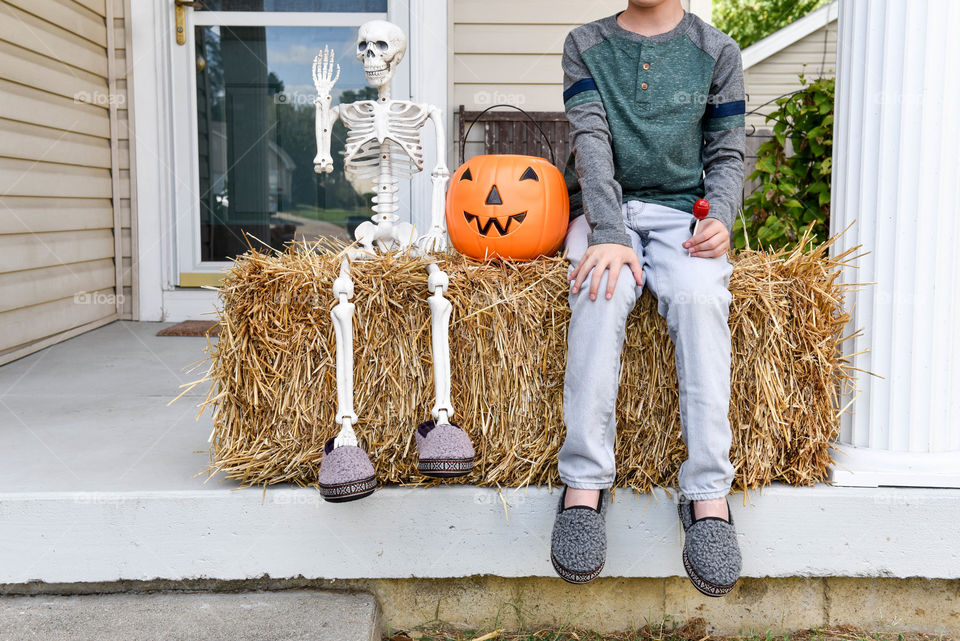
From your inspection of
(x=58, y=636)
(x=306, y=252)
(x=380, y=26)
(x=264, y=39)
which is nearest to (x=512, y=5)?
(x=264, y=39)

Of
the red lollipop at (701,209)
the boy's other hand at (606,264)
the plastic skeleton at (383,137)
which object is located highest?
the plastic skeleton at (383,137)

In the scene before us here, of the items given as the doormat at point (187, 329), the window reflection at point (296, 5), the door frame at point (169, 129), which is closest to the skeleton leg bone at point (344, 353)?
the doormat at point (187, 329)

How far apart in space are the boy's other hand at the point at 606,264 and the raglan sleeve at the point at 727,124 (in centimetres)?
34

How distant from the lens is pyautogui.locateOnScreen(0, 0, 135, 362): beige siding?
339cm

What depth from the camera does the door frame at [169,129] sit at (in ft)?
13.4

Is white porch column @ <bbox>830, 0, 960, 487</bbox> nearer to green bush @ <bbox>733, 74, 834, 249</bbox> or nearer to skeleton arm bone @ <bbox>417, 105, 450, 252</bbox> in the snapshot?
skeleton arm bone @ <bbox>417, 105, 450, 252</bbox>

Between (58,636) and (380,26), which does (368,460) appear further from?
(380,26)

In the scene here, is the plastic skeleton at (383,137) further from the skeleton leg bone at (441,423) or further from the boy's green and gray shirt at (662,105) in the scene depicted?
the boy's green and gray shirt at (662,105)

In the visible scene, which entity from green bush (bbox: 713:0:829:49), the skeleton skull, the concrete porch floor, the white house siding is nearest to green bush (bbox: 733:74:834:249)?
the white house siding

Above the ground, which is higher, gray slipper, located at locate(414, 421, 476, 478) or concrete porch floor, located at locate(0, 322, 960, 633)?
gray slipper, located at locate(414, 421, 476, 478)

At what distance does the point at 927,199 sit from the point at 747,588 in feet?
3.26

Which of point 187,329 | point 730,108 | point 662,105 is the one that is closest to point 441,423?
point 662,105

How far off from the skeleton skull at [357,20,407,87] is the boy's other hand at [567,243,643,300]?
2.64 ft

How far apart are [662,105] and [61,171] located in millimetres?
2976
